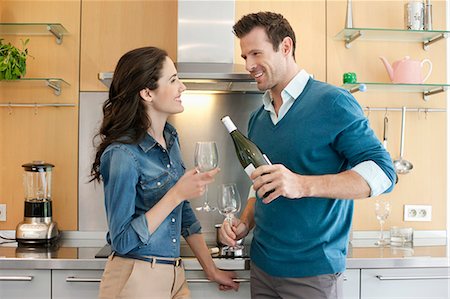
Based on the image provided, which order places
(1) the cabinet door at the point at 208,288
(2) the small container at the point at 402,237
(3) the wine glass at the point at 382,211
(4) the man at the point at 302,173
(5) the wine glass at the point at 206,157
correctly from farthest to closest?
1. (3) the wine glass at the point at 382,211
2. (2) the small container at the point at 402,237
3. (1) the cabinet door at the point at 208,288
4. (5) the wine glass at the point at 206,157
5. (4) the man at the point at 302,173

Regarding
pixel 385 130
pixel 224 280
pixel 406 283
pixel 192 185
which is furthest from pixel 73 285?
pixel 385 130

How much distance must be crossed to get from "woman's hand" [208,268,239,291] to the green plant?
4.49ft

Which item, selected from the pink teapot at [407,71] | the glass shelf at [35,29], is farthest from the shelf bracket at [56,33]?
the pink teapot at [407,71]

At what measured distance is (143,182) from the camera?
162 centimetres

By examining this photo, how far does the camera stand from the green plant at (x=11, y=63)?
8.17 ft

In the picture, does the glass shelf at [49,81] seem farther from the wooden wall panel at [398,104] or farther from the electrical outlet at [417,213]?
the electrical outlet at [417,213]

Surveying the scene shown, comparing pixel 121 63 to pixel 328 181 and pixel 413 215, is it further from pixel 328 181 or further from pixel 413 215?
pixel 413 215

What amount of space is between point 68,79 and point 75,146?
341 mm

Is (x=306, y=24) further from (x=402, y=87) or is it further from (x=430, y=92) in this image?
(x=430, y=92)

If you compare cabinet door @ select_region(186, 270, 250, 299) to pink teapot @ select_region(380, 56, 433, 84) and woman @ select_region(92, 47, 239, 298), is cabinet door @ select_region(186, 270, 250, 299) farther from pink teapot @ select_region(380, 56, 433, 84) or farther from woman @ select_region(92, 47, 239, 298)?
pink teapot @ select_region(380, 56, 433, 84)

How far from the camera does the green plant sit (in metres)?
2.49

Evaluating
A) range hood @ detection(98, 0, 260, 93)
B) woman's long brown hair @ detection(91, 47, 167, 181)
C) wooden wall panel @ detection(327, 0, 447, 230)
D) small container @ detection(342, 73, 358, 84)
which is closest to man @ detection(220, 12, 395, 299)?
woman's long brown hair @ detection(91, 47, 167, 181)

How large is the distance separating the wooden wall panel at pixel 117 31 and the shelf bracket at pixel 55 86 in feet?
0.40

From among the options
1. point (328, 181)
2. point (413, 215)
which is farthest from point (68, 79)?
point (413, 215)
